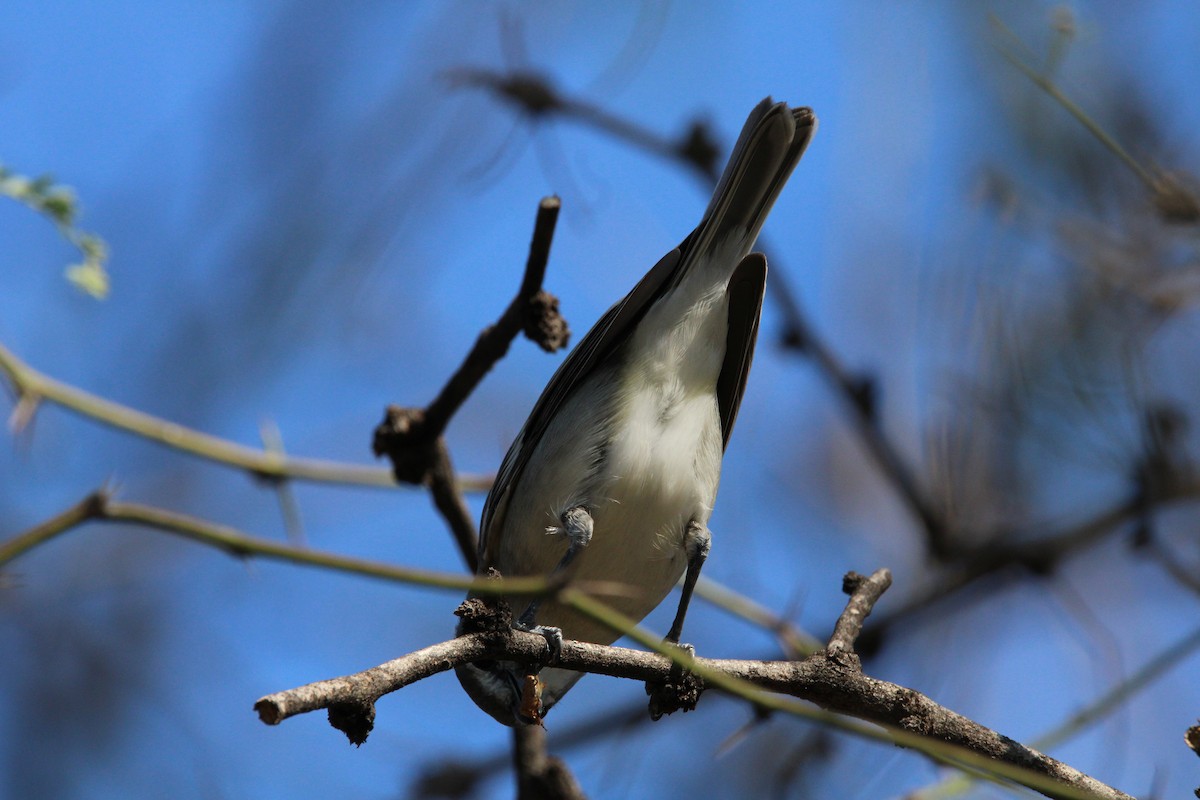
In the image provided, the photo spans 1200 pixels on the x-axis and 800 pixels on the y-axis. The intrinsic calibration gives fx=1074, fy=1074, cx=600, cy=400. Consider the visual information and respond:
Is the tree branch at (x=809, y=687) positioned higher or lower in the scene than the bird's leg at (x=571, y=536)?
lower

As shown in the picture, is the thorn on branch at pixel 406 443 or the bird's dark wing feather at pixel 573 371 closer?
the bird's dark wing feather at pixel 573 371

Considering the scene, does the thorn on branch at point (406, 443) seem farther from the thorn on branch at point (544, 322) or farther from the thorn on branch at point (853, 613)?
the thorn on branch at point (853, 613)

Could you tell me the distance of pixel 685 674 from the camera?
9.83 feet

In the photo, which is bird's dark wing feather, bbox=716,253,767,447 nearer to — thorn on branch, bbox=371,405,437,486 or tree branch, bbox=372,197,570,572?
tree branch, bbox=372,197,570,572

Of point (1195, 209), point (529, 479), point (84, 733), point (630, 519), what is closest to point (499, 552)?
point (529, 479)

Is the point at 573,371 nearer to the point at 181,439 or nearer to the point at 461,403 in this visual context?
the point at 461,403

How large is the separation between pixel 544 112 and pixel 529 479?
163cm

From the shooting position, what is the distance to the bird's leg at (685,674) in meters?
3.00

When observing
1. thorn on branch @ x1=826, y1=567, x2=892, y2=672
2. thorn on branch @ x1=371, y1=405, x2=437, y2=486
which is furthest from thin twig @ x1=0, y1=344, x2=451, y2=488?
thorn on branch @ x1=826, y1=567, x2=892, y2=672

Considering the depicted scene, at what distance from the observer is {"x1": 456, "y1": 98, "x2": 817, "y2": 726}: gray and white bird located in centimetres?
388

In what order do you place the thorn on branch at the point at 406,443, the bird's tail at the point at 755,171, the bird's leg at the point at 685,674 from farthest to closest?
1. the thorn on branch at the point at 406,443
2. the bird's tail at the point at 755,171
3. the bird's leg at the point at 685,674

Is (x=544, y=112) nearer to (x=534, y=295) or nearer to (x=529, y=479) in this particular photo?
(x=534, y=295)

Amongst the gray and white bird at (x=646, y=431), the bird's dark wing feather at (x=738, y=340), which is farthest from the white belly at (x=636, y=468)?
the bird's dark wing feather at (x=738, y=340)

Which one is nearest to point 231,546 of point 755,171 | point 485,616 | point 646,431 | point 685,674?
point 485,616
